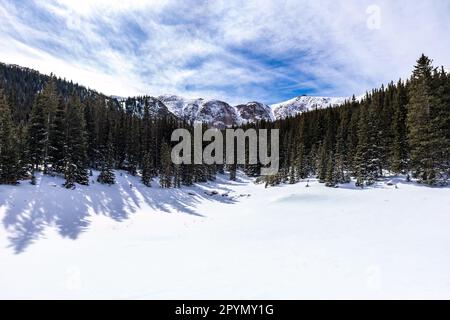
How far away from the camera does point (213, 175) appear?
2692 inches

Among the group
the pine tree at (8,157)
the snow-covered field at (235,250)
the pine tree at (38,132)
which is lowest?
the snow-covered field at (235,250)

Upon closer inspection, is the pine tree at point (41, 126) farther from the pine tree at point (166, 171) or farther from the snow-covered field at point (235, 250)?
the pine tree at point (166, 171)

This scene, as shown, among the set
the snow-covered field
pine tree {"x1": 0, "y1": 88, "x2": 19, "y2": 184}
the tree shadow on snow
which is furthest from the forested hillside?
the snow-covered field

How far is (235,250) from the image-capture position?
45.9ft

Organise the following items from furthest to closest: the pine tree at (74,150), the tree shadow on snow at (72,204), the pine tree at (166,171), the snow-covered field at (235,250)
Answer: the pine tree at (166,171) < the pine tree at (74,150) < the tree shadow on snow at (72,204) < the snow-covered field at (235,250)

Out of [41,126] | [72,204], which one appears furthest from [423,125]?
[41,126]

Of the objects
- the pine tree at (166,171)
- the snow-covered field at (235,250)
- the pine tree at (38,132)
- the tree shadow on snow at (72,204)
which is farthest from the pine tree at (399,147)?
the pine tree at (38,132)

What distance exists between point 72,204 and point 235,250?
67.6 feet

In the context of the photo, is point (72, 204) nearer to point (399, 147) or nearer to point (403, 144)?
point (399, 147)

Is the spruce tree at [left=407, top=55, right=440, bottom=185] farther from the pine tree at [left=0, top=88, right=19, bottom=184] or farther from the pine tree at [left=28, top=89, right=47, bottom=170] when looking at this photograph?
the pine tree at [left=28, top=89, right=47, bottom=170]

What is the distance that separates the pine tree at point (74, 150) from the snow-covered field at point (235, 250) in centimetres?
562

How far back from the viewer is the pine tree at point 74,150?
1314 inches

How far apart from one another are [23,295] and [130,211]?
68.8 feet

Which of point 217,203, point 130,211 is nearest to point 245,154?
point 217,203
